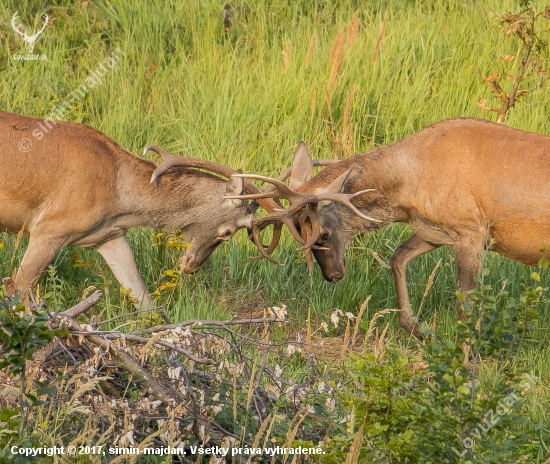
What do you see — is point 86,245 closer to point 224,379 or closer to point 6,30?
point 224,379

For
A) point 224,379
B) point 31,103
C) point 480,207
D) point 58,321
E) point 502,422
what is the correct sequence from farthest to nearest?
point 31,103
point 480,207
point 224,379
point 58,321
point 502,422

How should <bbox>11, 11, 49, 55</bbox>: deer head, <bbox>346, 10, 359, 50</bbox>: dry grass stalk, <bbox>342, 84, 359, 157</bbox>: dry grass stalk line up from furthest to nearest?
<bbox>11, 11, 49, 55</bbox>: deer head → <bbox>346, 10, 359, 50</bbox>: dry grass stalk → <bbox>342, 84, 359, 157</bbox>: dry grass stalk

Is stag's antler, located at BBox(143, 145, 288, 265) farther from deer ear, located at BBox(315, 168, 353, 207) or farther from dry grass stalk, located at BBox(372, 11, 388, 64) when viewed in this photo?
dry grass stalk, located at BBox(372, 11, 388, 64)

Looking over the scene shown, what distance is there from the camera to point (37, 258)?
22.5ft

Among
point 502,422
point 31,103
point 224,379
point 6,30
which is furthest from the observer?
point 6,30

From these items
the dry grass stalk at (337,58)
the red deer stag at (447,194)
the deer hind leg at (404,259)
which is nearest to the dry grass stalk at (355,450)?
the red deer stag at (447,194)

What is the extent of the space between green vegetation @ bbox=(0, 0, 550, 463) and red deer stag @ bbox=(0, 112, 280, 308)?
179mm

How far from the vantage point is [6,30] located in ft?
36.3

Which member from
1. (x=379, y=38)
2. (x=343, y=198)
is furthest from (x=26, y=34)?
(x=343, y=198)

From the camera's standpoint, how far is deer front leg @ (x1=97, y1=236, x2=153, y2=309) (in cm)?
731

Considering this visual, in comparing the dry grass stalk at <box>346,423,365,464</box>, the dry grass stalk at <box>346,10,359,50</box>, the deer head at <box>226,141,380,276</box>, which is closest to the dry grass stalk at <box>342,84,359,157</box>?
the dry grass stalk at <box>346,10,359,50</box>

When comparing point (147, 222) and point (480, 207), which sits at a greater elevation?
point (480, 207)

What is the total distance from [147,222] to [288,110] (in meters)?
2.32

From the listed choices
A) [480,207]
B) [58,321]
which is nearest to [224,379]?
[58,321]
